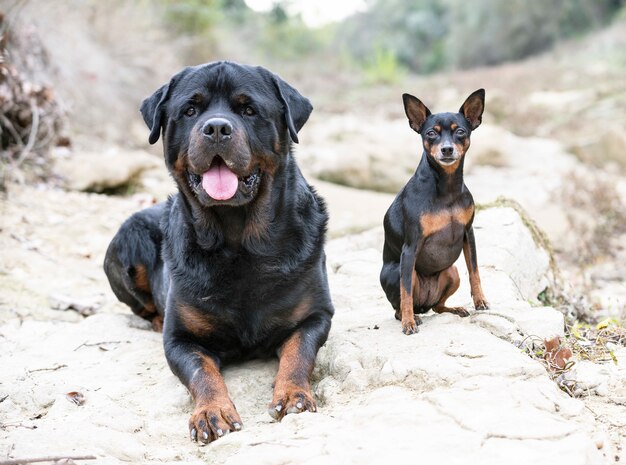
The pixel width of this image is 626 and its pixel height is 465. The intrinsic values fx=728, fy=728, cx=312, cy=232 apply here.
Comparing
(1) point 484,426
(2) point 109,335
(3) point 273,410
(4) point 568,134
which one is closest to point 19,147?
(2) point 109,335

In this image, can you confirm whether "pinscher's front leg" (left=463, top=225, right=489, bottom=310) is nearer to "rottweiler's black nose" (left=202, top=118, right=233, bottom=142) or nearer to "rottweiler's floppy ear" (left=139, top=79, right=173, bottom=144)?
"rottweiler's black nose" (left=202, top=118, right=233, bottom=142)

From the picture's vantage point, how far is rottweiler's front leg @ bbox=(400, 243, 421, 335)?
3596 millimetres

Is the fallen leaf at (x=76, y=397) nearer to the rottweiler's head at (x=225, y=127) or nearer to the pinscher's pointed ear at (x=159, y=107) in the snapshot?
the rottweiler's head at (x=225, y=127)

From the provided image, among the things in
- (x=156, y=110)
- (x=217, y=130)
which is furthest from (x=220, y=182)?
(x=156, y=110)

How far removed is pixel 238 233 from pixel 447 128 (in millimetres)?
1167

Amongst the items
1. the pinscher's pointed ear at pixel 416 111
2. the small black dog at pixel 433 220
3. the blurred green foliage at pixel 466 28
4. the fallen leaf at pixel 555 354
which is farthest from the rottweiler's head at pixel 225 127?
the blurred green foliage at pixel 466 28

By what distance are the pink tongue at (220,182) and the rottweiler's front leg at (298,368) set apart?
78cm

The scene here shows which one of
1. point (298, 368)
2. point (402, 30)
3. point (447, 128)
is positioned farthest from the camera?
point (402, 30)

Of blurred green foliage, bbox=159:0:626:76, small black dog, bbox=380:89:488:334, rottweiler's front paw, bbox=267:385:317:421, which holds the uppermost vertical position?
blurred green foliage, bbox=159:0:626:76

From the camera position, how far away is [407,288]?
364cm

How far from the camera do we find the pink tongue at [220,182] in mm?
3438

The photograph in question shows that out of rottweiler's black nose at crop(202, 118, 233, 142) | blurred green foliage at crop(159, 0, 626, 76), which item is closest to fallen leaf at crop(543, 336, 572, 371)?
rottweiler's black nose at crop(202, 118, 233, 142)

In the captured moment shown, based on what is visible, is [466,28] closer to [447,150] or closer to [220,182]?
[447,150]

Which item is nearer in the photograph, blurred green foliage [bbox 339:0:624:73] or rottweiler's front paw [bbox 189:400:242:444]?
rottweiler's front paw [bbox 189:400:242:444]
